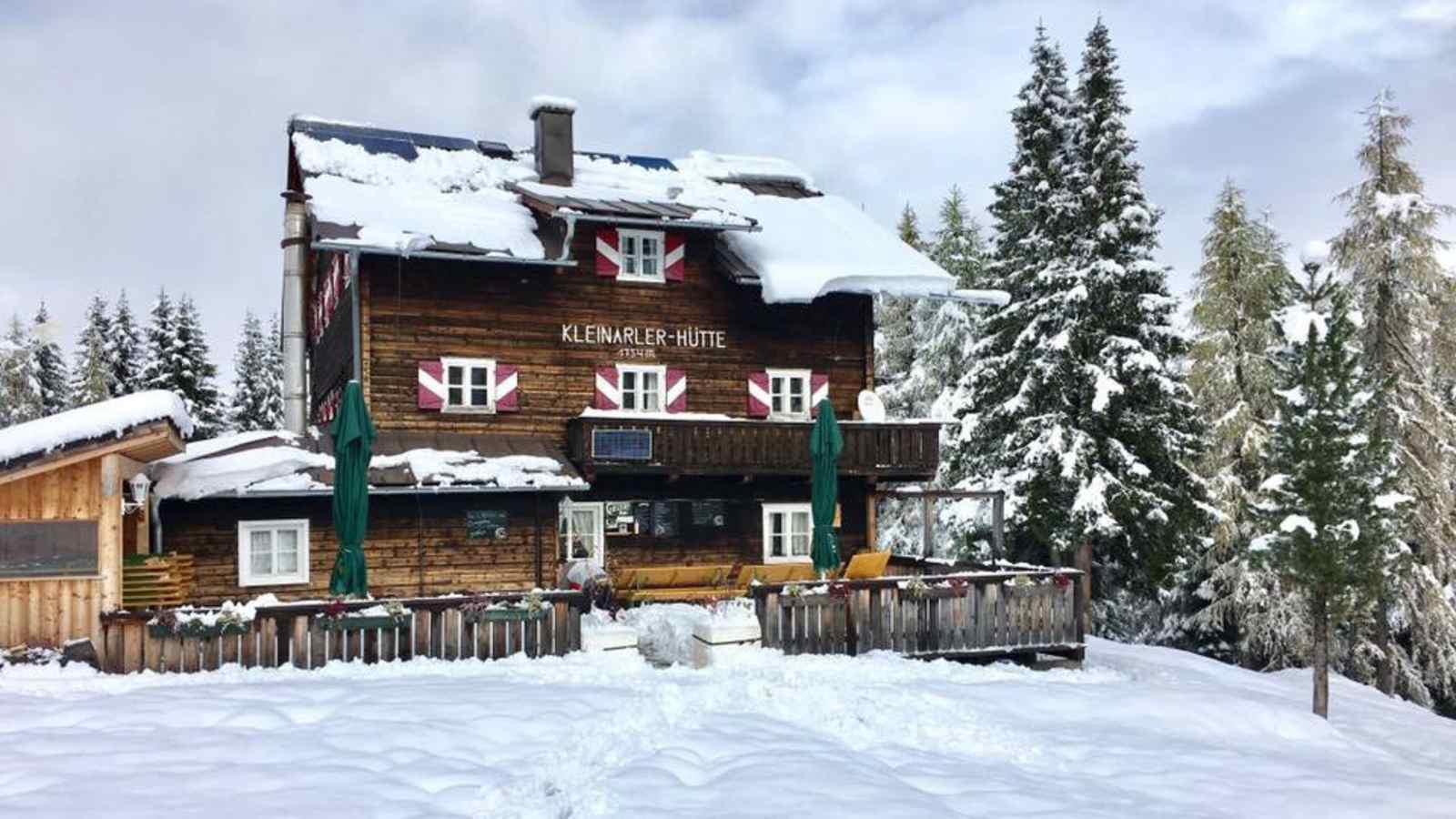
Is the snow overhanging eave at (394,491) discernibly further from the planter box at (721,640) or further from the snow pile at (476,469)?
the planter box at (721,640)

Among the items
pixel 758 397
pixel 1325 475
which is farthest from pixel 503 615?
pixel 1325 475

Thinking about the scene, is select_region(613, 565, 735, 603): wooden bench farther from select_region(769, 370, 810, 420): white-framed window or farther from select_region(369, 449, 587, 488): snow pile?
select_region(769, 370, 810, 420): white-framed window

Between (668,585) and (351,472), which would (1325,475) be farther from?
(351,472)

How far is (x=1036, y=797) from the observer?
911 centimetres

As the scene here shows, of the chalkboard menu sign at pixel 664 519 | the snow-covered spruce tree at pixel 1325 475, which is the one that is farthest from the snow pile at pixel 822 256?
the snow-covered spruce tree at pixel 1325 475

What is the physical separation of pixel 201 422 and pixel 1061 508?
3224 centimetres

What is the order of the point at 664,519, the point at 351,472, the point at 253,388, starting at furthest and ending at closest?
the point at 253,388 → the point at 664,519 → the point at 351,472

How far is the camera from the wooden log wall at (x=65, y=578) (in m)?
13.1

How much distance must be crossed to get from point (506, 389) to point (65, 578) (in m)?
8.96

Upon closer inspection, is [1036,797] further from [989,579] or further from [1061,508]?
[1061,508]

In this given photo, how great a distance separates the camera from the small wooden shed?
13133 mm

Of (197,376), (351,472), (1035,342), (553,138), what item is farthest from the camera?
(197,376)

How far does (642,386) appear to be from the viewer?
22.3 meters

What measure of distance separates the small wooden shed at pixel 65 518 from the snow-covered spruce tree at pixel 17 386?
37036mm
